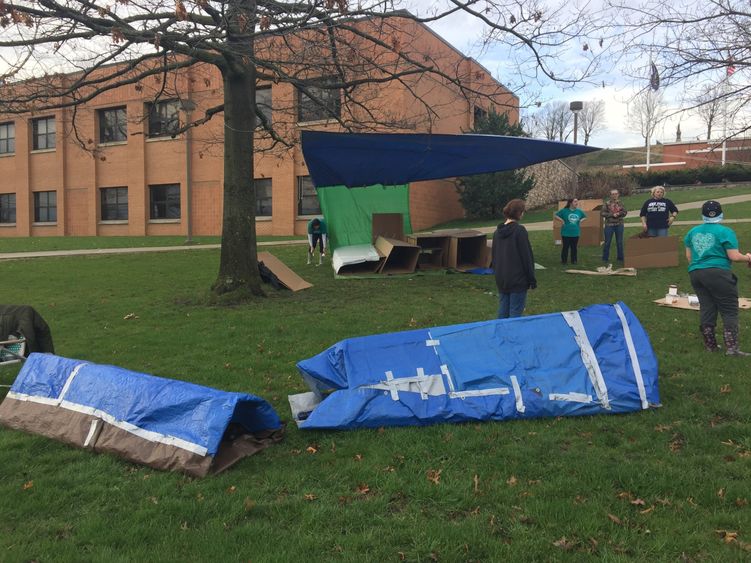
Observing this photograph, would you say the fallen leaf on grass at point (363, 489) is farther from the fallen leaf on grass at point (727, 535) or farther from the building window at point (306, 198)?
the building window at point (306, 198)

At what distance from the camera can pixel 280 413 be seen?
457cm

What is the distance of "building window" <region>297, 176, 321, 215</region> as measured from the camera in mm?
26906

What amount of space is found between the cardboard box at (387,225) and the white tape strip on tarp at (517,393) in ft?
34.1

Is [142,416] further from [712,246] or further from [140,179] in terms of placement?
[140,179]

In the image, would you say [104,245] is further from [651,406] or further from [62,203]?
[651,406]

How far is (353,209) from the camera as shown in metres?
14.9

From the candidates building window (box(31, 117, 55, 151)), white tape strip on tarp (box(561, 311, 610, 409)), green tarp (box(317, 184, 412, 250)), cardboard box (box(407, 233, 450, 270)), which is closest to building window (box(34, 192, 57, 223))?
building window (box(31, 117, 55, 151))

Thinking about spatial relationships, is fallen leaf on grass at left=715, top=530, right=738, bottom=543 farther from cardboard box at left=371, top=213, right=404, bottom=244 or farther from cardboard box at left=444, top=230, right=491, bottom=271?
cardboard box at left=371, top=213, right=404, bottom=244

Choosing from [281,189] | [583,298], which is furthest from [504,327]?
[281,189]

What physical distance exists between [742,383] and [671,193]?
116ft

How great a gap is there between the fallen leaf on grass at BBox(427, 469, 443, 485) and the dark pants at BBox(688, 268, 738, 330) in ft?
12.7

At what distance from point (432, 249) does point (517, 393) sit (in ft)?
30.0

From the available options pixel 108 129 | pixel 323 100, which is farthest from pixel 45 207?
pixel 323 100

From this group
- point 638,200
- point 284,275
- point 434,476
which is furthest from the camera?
point 638,200
